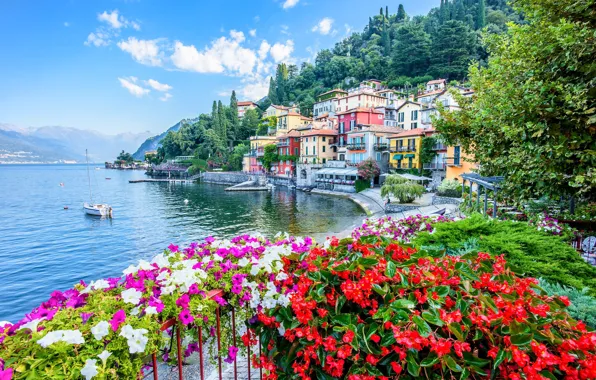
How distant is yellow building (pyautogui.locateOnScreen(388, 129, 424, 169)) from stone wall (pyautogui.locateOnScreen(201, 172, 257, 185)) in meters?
30.0

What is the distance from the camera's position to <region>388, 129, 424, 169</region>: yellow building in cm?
3916

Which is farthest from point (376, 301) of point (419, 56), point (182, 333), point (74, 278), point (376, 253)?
point (419, 56)

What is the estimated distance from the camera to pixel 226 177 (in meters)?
70.4

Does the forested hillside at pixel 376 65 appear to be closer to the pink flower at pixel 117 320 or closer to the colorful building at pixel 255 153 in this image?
the colorful building at pixel 255 153

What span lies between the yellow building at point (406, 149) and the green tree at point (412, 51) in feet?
127

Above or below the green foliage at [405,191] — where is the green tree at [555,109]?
above

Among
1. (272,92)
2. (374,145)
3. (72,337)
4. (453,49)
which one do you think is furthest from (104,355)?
(272,92)

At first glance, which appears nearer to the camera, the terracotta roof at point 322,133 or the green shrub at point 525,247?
the green shrub at point 525,247

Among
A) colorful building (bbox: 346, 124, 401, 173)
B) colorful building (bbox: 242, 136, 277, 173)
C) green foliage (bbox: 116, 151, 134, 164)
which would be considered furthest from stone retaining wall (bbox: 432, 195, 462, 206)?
green foliage (bbox: 116, 151, 134, 164)

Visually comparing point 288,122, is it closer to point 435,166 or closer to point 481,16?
point 435,166

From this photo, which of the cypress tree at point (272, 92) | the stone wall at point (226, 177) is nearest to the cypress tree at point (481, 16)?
the cypress tree at point (272, 92)

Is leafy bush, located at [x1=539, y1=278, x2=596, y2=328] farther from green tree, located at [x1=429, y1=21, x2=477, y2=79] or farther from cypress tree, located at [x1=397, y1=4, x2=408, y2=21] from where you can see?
cypress tree, located at [x1=397, y1=4, x2=408, y2=21]

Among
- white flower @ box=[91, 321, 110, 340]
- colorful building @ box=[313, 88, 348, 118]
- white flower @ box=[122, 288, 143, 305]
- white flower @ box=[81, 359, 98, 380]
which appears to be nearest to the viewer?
white flower @ box=[81, 359, 98, 380]

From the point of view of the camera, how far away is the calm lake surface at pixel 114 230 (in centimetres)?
1547
